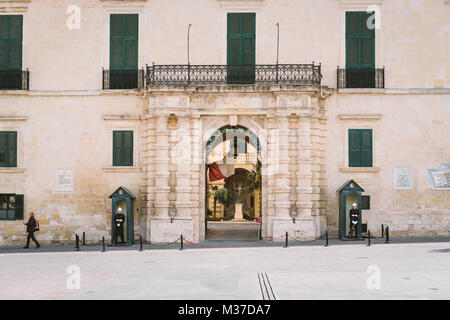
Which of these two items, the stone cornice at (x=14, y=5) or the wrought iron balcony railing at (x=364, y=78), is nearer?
the wrought iron balcony railing at (x=364, y=78)

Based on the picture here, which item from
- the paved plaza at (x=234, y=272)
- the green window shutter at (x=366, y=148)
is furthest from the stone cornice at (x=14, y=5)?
the green window shutter at (x=366, y=148)

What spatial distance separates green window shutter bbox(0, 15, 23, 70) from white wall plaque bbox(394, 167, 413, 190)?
55.6ft

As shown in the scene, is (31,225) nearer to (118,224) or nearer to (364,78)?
(118,224)

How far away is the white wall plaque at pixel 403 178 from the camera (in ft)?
91.4

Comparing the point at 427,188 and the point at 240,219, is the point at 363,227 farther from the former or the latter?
the point at 240,219

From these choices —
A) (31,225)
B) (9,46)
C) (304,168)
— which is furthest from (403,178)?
(9,46)

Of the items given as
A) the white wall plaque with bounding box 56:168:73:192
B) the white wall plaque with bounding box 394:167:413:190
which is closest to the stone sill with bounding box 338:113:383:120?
the white wall plaque with bounding box 394:167:413:190

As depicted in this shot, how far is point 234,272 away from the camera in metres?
17.5

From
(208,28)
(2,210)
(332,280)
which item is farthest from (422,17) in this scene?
(2,210)

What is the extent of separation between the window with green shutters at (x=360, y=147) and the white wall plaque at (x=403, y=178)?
120 cm

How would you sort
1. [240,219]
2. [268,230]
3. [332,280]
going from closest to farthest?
1. [332,280]
2. [268,230]
3. [240,219]

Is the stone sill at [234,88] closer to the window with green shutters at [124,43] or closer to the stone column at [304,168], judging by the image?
the stone column at [304,168]

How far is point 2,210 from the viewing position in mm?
28109

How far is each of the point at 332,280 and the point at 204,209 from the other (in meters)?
12.7
